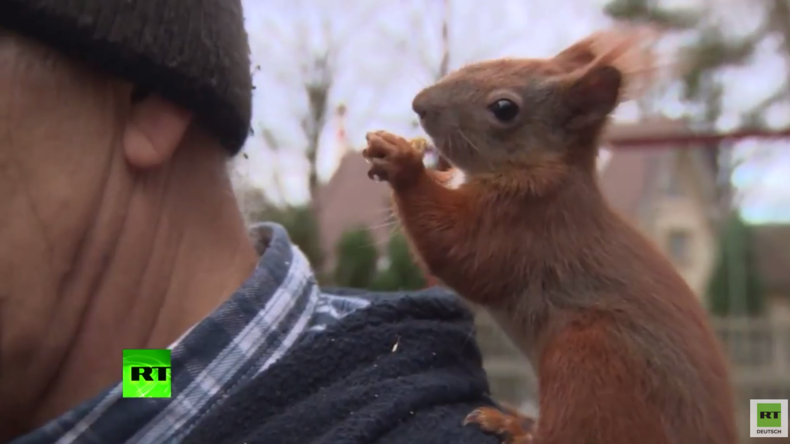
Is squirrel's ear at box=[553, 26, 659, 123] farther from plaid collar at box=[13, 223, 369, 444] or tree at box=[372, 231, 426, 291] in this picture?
tree at box=[372, 231, 426, 291]

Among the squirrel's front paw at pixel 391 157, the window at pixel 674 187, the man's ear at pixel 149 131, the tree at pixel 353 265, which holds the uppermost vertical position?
the window at pixel 674 187

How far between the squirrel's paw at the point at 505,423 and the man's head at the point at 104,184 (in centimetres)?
32

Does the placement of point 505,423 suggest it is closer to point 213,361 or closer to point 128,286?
point 213,361

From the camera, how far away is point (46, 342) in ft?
2.70

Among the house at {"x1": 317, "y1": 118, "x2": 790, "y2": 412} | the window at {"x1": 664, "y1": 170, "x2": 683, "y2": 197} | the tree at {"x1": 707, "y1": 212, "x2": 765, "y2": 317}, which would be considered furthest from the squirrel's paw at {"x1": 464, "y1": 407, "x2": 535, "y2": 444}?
the window at {"x1": 664, "y1": 170, "x2": 683, "y2": 197}

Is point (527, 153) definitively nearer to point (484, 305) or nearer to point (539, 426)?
point (484, 305)

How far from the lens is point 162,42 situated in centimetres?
79

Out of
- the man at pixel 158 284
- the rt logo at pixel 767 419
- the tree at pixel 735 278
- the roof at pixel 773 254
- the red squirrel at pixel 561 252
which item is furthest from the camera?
the roof at pixel 773 254

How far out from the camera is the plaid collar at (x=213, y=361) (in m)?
0.80

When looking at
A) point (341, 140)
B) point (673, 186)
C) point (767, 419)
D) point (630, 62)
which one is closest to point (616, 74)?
point (630, 62)

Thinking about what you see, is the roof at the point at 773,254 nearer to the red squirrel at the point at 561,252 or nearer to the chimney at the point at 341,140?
the chimney at the point at 341,140

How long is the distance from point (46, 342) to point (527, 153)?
51cm

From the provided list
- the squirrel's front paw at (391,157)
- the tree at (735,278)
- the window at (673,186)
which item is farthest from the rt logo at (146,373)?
the window at (673,186)

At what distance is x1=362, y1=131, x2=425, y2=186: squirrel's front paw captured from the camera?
0.71m
